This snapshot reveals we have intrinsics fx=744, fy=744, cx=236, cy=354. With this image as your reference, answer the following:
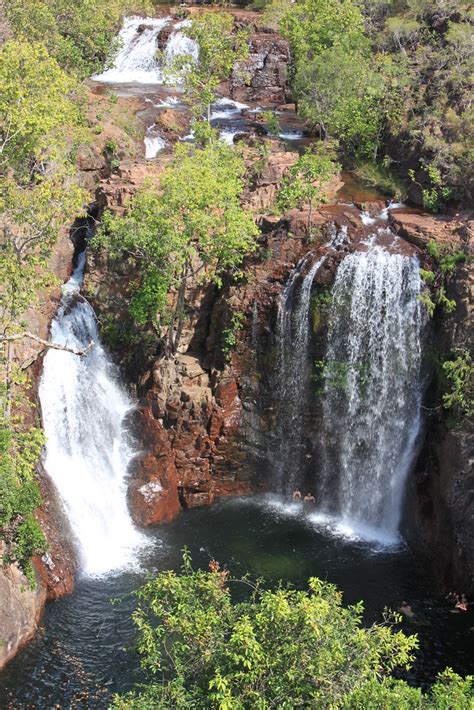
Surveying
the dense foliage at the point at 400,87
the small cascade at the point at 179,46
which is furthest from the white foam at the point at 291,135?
the small cascade at the point at 179,46

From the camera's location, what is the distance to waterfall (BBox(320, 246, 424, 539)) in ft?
92.3

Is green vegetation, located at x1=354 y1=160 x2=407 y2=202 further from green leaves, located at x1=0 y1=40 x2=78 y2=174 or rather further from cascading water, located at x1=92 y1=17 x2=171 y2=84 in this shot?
cascading water, located at x1=92 y1=17 x2=171 y2=84

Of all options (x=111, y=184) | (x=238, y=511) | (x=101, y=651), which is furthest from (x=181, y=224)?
(x=101, y=651)

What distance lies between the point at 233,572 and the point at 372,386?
8907 millimetres

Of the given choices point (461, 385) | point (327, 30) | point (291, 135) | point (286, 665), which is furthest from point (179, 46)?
point (286, 665)

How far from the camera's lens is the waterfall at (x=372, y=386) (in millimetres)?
28141

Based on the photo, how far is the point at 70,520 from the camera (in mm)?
26266

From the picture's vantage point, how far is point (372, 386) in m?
28.8

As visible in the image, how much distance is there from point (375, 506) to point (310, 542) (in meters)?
3.41

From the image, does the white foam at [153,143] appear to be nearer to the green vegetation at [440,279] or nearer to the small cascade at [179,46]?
the small cascade at [179,46]

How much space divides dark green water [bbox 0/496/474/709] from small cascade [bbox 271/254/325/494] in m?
1.71

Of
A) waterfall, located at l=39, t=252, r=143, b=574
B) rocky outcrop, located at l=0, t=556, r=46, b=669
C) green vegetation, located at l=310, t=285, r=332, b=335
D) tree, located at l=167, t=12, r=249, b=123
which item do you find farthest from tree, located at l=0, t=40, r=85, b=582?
tree, located at l=167, t=12, r=249, b=123

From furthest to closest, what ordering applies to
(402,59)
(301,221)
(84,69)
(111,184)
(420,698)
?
(84,69) < (402,59) < (111,184) < (301,221) < (420,698)

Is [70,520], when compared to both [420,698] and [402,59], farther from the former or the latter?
[402,59]
